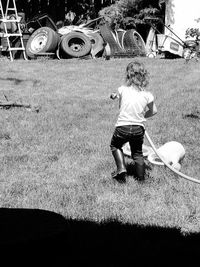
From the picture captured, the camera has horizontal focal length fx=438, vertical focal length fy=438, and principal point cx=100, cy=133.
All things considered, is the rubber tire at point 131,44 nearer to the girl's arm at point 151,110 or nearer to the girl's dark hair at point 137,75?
the girl's arm at point 151,110

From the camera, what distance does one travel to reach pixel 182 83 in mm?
12180

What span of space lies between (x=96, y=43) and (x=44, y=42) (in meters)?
2.14

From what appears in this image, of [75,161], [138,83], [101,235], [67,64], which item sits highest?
[138,83]

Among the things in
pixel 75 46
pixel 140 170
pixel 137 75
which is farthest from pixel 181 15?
pixel 140 170

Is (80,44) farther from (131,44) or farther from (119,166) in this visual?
(119,166)

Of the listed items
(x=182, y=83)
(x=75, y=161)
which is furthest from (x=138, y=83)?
(x=182, y=83)

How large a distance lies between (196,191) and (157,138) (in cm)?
230

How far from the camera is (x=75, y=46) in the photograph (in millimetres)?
17812

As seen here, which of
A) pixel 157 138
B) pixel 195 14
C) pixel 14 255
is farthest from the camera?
pixel 195 14

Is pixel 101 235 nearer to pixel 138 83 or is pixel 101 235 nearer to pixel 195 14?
pixel 138 83

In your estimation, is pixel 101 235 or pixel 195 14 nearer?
pixel 101 235

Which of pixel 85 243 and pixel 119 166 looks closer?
pixel 85 243

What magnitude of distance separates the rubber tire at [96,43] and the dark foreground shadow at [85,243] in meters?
14.6

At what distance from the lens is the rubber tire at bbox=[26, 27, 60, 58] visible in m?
17.1
